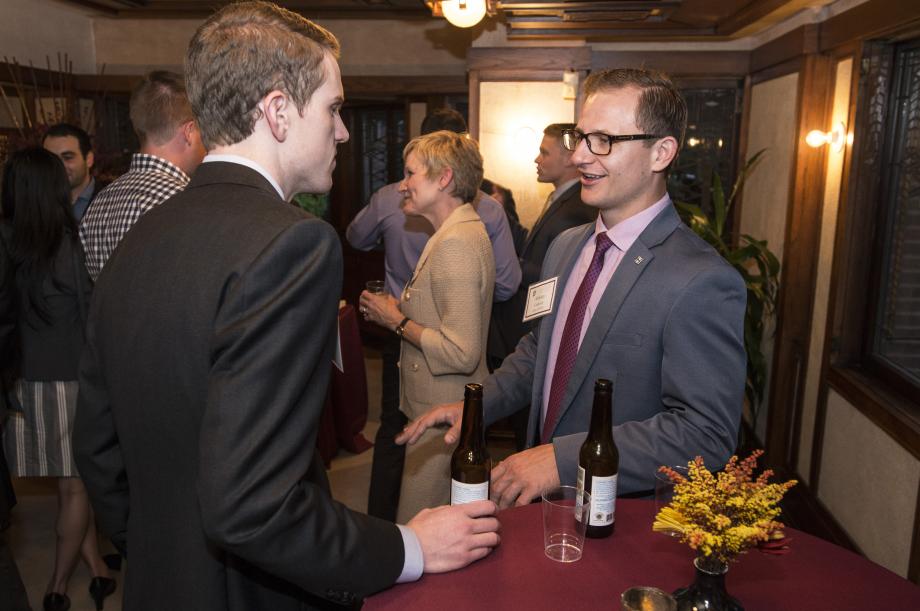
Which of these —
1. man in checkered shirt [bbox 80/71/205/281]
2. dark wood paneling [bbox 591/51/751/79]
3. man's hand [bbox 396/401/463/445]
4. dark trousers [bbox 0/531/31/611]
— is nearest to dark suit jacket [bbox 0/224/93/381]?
man in checkered shirt [bbox 80/71/205/281]

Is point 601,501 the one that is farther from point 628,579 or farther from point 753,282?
point 753,282

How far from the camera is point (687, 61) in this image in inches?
205

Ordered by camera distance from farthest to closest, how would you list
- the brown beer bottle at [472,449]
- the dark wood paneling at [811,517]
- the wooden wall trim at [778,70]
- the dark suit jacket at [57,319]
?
the wooden wall trim at [778,70], the dark wood paneling at [811,517], the dark suit jacket at [57,319], the brown beer bottle at [472,449]

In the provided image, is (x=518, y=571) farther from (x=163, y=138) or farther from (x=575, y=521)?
(x=163, y=138)

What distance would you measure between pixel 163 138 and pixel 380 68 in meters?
4.49

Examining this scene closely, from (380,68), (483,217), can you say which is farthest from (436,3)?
(380,68)

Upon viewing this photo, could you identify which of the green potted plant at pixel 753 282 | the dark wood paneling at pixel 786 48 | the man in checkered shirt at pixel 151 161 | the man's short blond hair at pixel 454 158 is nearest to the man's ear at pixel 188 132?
the man in checkered shirt at pixel 151 161

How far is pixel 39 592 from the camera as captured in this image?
2973mm

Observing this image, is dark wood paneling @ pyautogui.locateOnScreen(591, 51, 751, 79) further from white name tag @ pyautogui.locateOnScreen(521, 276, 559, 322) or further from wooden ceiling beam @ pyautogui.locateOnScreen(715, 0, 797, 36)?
white name tag @ pyautogui.locateOnScreen(521, 276, 559, 322)

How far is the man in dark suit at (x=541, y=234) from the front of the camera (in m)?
3.62

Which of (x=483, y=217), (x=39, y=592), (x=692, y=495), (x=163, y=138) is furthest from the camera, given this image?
(x=483, y=217)

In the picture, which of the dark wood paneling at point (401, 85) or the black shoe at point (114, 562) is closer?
the black shoe at point (114, 562)

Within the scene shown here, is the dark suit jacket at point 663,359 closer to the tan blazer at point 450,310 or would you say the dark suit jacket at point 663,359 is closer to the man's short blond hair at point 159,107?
the tan blazer at point 450,310

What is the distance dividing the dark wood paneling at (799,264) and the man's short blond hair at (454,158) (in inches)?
83.0
